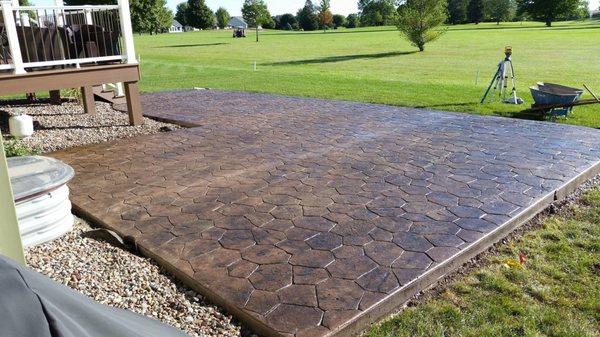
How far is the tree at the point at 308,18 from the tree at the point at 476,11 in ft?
99.3

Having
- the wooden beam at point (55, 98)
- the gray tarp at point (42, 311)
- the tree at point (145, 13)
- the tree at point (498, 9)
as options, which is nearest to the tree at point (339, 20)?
the tree at point (498, 9)

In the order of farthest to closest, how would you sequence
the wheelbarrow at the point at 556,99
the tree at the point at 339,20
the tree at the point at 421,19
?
the tree at the point at 339,20 → the tree at the point at 421,19 → the wheelbarrow at the point at 556,99

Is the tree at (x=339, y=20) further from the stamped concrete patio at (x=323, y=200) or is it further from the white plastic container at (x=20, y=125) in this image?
the white plastic container at (x=20, y=125)

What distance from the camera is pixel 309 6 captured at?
9844 cm

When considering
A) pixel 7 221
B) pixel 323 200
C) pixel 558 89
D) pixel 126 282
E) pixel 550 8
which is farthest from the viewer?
pixel 550 8

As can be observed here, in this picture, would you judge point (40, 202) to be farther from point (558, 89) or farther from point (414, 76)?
point (414, 76)

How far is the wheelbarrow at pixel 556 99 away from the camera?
9531 mm

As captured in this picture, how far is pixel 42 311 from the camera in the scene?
1339 mm

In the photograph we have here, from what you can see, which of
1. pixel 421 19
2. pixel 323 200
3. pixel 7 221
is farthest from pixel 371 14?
pixel 7 221

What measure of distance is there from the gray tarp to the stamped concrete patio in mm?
1807

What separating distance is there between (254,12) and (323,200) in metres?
84.1

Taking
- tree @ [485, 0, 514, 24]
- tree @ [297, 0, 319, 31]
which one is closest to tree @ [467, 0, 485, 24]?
tree @ [485, 0, 514, 24]

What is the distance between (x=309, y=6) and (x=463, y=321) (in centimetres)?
10115

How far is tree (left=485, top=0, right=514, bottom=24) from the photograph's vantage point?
98.2m
